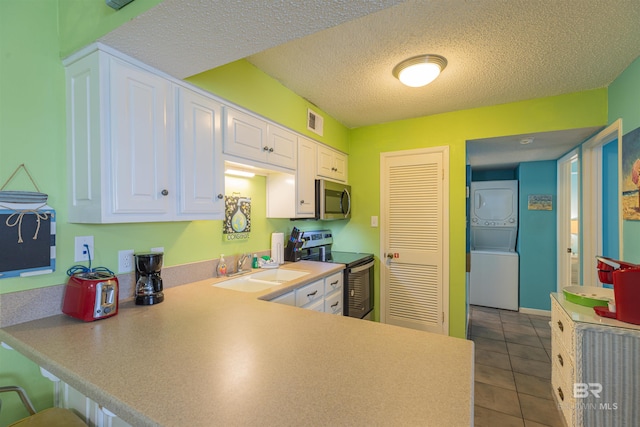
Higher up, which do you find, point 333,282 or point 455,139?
point 455,139

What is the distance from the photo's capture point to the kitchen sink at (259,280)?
1980mm

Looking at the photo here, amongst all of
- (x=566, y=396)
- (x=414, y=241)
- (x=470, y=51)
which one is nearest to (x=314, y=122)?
(x=470, y=51)

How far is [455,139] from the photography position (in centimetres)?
280

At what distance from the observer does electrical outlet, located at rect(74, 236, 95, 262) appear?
1.36 m

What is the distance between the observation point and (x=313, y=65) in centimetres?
197

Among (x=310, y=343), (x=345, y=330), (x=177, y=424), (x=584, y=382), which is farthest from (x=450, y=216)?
(x=177, y=424)

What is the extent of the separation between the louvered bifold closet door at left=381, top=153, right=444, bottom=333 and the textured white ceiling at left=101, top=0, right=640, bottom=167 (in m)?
0.71

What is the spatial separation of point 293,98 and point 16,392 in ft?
7.82

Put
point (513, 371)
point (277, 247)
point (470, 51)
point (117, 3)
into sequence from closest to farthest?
point (117, 3), point (470, 51), point (513, 371), point (277, 247)

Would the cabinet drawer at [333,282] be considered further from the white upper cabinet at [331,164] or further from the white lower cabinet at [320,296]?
the white upper cabinet at [331,164]

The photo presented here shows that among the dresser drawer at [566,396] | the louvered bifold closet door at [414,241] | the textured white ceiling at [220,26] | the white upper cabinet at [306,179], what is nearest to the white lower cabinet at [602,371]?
the dresser drawer at [566,396]

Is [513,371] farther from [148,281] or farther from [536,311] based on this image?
[148,281]

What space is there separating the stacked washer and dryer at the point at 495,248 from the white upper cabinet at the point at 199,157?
3830 millimetres

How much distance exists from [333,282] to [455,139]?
6.15 feet
